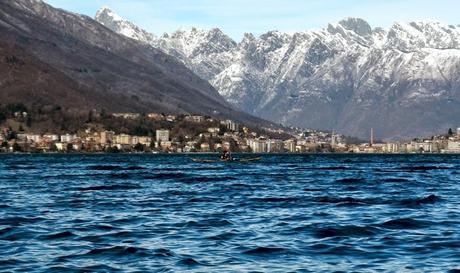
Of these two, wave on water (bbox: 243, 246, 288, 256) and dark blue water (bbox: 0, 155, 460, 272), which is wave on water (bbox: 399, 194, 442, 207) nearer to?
dark blue water (bbox: 0, 155, 460, 272)

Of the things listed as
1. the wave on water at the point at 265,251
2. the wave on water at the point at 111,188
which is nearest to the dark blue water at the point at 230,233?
the wave on water at the point at 265,251

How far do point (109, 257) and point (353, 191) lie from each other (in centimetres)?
5582

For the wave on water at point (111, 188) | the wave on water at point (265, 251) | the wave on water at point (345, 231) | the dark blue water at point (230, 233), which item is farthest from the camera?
the wave on water at point (111, 188)

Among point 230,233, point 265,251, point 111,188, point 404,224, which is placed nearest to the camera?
point 265,251

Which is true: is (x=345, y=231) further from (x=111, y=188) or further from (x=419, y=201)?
(x=111, y=188)

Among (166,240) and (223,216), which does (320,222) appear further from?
(166,240)

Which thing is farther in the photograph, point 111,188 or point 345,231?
point 111,188

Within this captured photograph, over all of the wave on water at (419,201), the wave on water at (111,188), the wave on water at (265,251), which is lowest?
the wave on water at (265,251)

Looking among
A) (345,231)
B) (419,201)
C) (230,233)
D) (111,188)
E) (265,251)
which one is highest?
(111,188)

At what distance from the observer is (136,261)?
4203cm

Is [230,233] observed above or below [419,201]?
below

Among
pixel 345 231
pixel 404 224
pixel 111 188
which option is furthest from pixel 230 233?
pixel 111 188

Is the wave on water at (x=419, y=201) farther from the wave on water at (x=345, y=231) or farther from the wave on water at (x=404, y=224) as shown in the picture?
the wave on water at (x=345, y=231)

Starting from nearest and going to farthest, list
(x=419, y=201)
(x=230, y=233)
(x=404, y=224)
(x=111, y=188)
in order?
(x=230, y=233) → (x=404, y=224) → (x=419, y=201) → (x=111, y=188)
